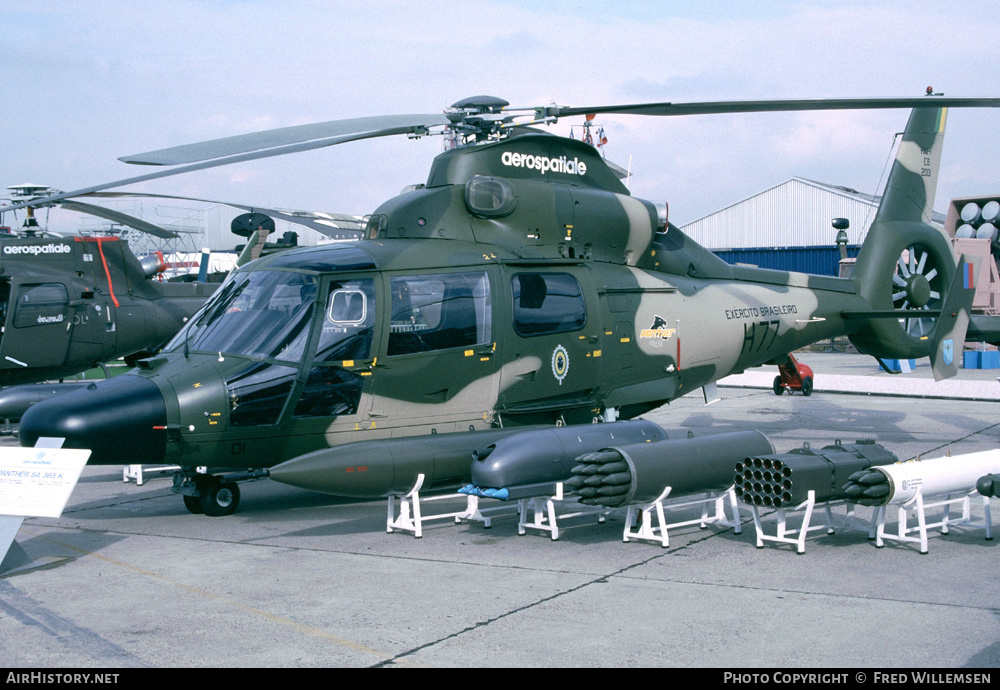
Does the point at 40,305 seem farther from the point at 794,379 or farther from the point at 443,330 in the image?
the point at 794,379

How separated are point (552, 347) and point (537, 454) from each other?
6.74 ft

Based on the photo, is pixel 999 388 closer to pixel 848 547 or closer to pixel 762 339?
pixel 762 339

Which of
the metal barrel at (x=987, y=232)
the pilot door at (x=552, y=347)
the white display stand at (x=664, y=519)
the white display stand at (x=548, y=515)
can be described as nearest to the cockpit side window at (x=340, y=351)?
the pilot door at (x=552, y=347)

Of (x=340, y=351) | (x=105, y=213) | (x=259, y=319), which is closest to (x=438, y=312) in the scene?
(x=340, y=351)

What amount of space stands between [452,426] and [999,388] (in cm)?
1342

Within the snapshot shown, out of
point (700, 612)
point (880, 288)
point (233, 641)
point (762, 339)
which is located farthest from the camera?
point (880, 288)

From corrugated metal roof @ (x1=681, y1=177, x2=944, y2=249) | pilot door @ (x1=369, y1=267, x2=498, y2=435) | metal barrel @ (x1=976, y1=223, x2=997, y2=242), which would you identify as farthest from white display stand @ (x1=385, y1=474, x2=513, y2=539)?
corrugated metal roof @ (x1=681, y1=177, x2=944, y2=249)

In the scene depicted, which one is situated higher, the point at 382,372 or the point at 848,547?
the point at 382,372

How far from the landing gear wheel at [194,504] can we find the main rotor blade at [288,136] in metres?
3.40

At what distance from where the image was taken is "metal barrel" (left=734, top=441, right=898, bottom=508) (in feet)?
24.4

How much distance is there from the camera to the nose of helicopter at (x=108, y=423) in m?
7.84

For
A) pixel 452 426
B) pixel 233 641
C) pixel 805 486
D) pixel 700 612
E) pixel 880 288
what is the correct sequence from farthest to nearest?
pixel 880 288, pixel 452 426, pixel 805 486, pixel 700 612, pixel 233 641

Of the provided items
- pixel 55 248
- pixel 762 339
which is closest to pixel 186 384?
pixel 762 339

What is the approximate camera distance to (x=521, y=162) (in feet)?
34.1
